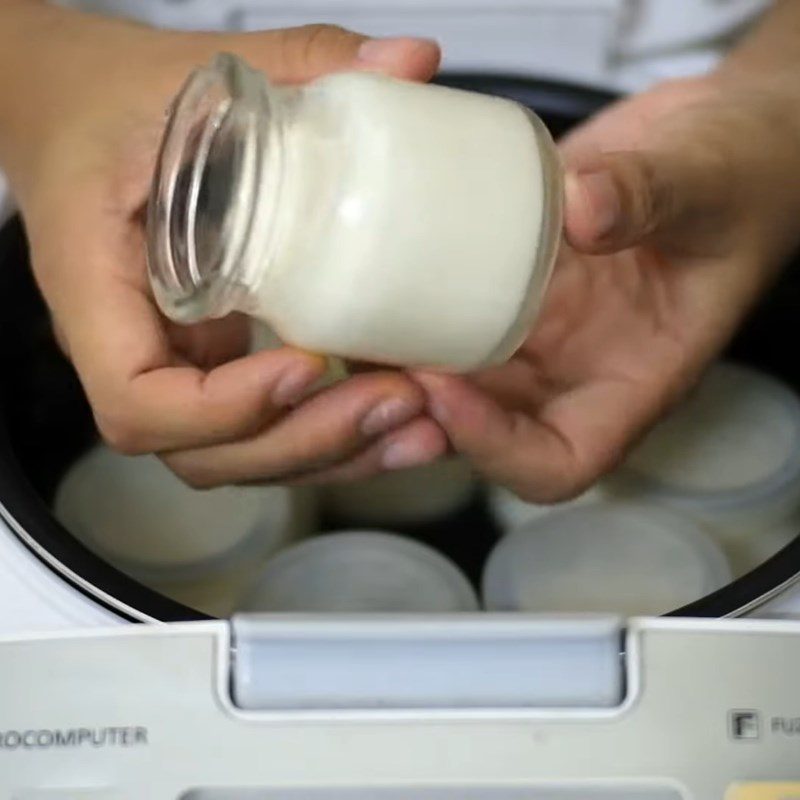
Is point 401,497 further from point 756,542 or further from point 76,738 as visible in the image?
point 76,738

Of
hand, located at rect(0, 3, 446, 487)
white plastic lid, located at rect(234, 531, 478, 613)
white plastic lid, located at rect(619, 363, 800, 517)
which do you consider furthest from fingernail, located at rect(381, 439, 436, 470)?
white plastic lid, located at rect(619, 363, 800, 517)

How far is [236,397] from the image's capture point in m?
0.56

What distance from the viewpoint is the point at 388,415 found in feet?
1.90

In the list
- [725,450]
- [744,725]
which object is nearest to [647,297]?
[725,450]

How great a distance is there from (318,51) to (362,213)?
8.0 inches

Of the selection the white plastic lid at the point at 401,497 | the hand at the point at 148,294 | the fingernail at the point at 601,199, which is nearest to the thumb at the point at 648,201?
the fingernail at the point at 601,199

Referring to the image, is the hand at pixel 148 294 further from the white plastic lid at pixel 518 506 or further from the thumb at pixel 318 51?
the white plastic lid at pixel 518 506

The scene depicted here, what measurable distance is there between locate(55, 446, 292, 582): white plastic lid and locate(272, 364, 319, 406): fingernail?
19cm

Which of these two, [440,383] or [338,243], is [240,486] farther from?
[338,243]

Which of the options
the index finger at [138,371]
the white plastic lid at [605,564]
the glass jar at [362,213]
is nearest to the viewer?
the glass jar at [362,213]

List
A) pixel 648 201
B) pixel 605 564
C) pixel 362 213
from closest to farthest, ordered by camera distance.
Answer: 1. pixel 362 213
2. pixel 648 201
3. pixel 605 564

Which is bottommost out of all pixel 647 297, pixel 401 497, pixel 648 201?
pixel 401 497

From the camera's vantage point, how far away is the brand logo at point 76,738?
1.51 feet

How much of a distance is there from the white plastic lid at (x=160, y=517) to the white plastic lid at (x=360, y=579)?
0.03m
